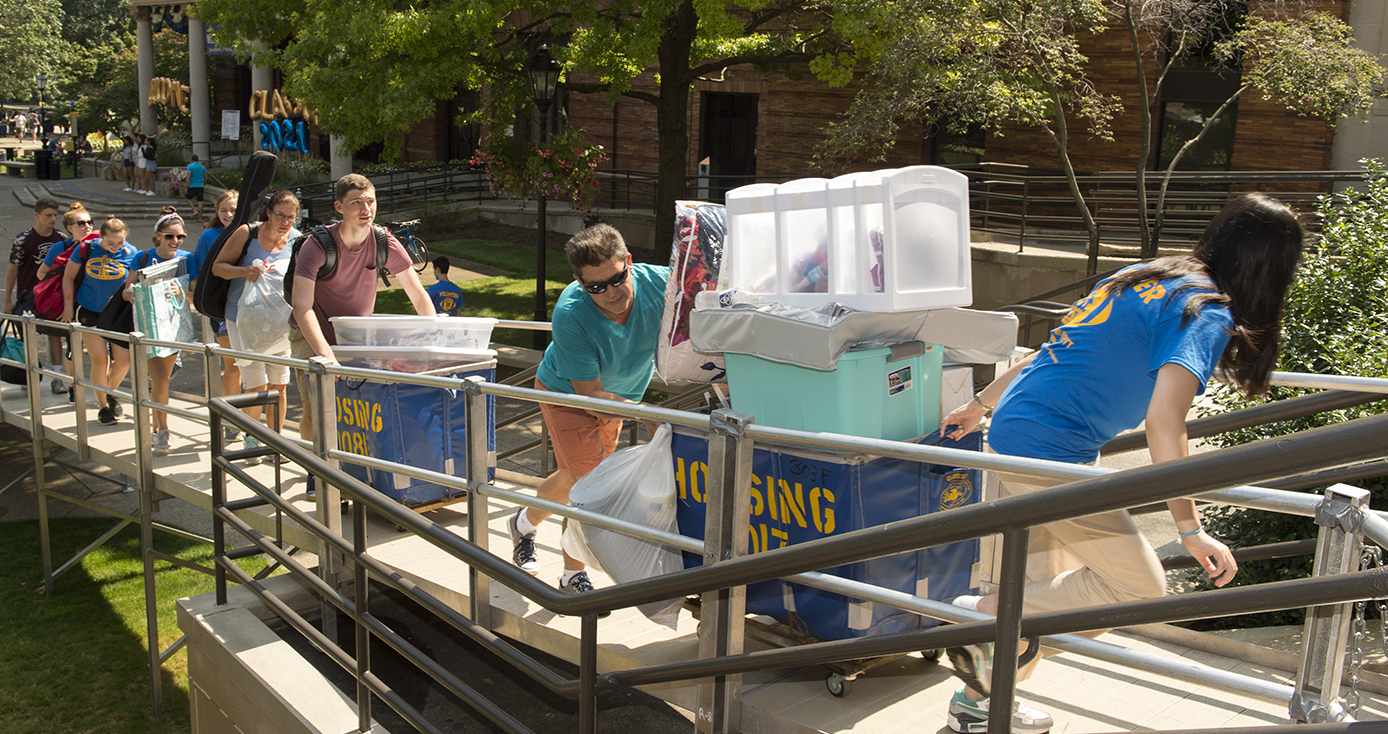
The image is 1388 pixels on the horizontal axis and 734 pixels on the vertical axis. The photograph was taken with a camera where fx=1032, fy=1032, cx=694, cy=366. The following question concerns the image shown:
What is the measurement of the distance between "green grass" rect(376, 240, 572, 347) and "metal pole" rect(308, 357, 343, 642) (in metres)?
10.7

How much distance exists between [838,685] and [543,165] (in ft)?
39.4

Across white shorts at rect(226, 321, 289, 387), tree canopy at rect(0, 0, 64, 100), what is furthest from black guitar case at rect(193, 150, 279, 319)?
tree canopy at rect(0, 0, 64, 100)

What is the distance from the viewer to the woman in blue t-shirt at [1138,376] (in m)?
2.50

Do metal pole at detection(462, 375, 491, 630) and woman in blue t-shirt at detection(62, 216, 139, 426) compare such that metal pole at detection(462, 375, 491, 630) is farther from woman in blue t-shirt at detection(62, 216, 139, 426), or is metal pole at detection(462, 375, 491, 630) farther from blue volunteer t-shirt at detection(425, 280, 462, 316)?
blue volunteer t-shirt at detection(425, 280, 462, 316)

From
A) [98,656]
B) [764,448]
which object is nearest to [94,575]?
[98,656]

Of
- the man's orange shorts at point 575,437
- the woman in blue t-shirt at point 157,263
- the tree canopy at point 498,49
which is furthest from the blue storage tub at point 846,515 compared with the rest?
the tree canopy at point 498,49

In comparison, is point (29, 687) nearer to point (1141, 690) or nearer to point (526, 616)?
point (526, 616)

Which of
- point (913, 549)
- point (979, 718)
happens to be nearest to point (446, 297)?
point (979, 718)

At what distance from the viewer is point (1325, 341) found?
19.5 feet

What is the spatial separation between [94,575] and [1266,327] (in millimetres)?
9988

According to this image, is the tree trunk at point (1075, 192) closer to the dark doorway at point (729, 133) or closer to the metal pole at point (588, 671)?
the metal pole at point (588, 671)

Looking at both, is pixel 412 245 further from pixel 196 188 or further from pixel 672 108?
pixel 196 188

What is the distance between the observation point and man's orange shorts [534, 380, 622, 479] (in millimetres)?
4301

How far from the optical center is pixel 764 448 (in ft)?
9.95
